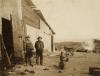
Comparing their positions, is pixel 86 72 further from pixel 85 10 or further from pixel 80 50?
pixel 80 50

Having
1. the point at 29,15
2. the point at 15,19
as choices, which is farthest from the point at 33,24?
the point at 15,19

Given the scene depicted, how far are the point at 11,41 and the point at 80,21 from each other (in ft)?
14.6

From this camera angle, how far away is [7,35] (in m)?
12.5

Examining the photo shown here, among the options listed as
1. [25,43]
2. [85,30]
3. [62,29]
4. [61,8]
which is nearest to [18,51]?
[25,43]

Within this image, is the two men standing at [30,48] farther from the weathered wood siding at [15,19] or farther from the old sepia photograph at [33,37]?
the weathered wood siding at [15,19]

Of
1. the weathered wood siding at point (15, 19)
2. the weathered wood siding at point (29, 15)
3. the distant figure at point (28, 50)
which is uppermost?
the weathered wood siding at point (29, 15)

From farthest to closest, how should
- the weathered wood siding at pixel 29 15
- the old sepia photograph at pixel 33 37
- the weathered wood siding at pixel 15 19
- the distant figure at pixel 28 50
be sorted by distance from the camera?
1. the weathered wood siding at pixel 29 15
2. the distant figure at pixel 28 50
3. the weathered wood siding at pixel 15 19
4. the old sepia photograph at pixel 33 37

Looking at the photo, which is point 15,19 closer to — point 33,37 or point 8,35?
point 8,35

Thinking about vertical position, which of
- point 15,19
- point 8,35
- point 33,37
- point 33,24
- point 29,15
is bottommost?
point 8,35

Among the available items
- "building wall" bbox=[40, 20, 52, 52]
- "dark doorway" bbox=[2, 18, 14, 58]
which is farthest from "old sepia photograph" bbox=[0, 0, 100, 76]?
"building wall" bbox=[40, 20, 52, 52]

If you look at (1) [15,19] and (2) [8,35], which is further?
(1) [15,19]

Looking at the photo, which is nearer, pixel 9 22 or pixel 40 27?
pixel 9 22

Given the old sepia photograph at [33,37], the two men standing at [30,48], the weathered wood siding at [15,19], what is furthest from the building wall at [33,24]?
the two men standing at [30,48]

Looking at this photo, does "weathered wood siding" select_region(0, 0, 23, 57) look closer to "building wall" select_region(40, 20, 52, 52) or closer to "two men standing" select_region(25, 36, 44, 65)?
"two men standing" select_region(25, 36, 44, 65)
